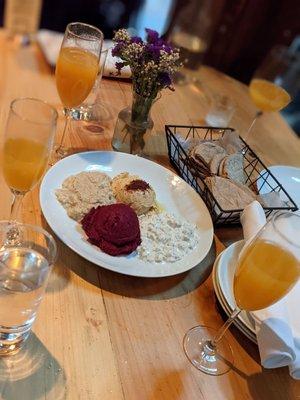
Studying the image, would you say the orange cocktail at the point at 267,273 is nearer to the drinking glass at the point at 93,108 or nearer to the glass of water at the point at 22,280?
the glass of water at the point at 22,280

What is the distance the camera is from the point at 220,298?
0.90 m

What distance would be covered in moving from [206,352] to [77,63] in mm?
745

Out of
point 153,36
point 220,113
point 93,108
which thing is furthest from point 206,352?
point 220,113

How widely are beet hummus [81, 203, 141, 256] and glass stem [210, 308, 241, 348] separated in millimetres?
232

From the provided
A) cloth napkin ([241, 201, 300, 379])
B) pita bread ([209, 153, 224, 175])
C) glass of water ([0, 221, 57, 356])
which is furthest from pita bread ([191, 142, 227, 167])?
glass of water ([0, 221, 57, 356])

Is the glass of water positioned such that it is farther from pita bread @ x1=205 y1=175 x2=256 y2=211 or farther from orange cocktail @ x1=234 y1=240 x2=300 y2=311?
pita bread @ x1=205 y1=175 x2=256 y2=211

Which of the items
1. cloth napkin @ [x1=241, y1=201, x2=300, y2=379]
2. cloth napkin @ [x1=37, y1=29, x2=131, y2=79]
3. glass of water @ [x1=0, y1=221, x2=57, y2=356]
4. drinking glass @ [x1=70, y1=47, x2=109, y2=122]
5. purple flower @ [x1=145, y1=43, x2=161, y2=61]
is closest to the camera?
glass of water @ [x1=0, y1=221, x2=57, y2=356]

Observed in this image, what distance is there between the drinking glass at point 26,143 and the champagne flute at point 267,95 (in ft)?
3.29

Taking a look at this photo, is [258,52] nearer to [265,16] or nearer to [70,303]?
[265,16]

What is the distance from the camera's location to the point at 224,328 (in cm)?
83

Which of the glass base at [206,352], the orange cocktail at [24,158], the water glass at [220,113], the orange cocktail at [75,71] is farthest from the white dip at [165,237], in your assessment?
the water glass at [220,113]

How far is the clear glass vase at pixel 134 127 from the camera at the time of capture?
3.94 feet

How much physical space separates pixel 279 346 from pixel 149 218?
40 cm

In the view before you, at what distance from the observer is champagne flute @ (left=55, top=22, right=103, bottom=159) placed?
1.12m
